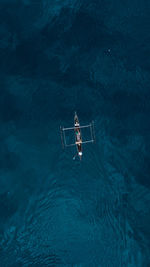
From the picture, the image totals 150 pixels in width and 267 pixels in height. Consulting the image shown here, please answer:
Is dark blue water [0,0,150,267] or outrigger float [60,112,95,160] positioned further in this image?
outrigger float [60,112,95,160]

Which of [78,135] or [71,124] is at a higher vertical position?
[71,124]

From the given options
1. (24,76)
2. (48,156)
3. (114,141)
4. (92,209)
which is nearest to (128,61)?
(114,141)

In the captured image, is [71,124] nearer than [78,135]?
No

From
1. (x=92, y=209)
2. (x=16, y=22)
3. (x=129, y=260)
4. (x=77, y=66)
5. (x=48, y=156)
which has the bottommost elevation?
(x=129, y=260)

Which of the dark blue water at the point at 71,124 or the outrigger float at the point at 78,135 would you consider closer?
the dark blue water at the point at 71,124

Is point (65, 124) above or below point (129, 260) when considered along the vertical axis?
above

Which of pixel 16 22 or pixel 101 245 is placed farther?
pixel 16 22

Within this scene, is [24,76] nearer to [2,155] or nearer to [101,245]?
[2,155]
